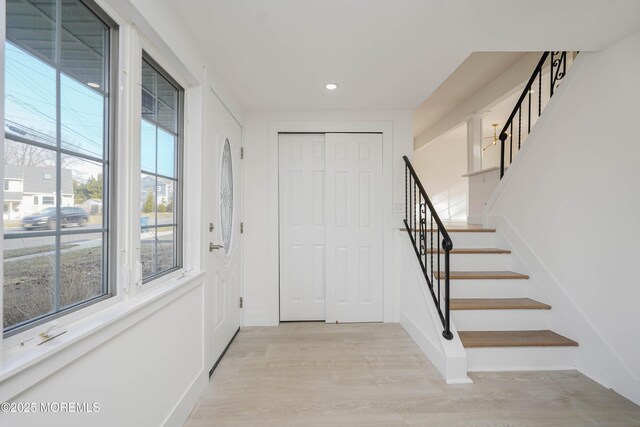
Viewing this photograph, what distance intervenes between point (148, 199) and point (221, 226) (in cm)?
89

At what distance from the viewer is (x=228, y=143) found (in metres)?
2.48

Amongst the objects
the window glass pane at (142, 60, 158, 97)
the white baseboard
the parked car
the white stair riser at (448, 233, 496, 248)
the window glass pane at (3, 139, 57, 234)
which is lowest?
the white baseboard

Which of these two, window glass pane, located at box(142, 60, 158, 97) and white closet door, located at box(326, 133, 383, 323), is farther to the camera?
white closet door, located at box(326, 133, 383, 323)

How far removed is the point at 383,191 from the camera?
9.91 feet

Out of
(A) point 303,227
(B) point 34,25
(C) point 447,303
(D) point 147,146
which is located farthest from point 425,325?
(B) point 34,25

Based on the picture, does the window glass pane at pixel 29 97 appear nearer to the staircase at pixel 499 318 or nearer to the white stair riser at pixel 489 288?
the staircase at pixel 499 318

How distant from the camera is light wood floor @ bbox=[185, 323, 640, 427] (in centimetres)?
158

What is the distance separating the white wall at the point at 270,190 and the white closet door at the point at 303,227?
131 millimetres

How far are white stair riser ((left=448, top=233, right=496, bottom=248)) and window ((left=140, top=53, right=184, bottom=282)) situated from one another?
104 inches

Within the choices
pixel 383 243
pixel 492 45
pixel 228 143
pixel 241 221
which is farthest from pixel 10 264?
pixel 383 243

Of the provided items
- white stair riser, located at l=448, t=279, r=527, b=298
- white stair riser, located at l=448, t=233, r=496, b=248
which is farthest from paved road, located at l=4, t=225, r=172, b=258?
Answer: white stair riser, located at l=448, t=233, r=496, b=248

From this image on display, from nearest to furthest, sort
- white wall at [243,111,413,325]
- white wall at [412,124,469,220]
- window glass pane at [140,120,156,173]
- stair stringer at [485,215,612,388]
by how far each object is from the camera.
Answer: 1. window glass pane at [140,120,156,173]
2. stair stringer at [485,215,612,388]
3. white wall at [243,111,413,325]
4. white wall at [412,124,469,220]

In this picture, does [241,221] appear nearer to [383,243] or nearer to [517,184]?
[383,243]

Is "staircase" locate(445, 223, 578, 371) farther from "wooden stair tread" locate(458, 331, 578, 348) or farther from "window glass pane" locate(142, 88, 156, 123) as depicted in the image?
"window glass pane" locate(142, 88, 156, 123)
